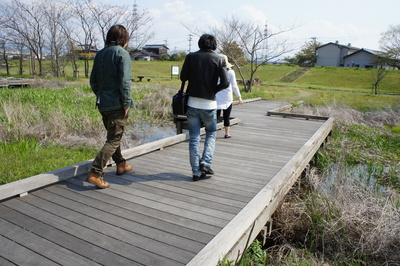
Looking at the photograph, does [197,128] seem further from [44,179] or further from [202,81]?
[44,179]

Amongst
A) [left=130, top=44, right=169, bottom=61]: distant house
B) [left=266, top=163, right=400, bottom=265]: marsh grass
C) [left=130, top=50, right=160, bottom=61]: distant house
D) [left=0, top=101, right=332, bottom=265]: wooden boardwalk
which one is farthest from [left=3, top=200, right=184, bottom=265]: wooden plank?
[left=130, top=44, right=169, bottom=61]: distant house

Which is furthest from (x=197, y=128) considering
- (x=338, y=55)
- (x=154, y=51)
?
(x=154, y=51)

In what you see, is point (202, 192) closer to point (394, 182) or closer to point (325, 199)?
point (325, 199)

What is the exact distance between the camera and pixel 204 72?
12.0ft

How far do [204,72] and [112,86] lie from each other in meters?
1.01

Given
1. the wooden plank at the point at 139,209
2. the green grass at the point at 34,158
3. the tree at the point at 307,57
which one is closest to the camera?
the wooden plank at the point at 139,209

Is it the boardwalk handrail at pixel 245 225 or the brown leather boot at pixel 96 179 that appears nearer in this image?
the boardwalk handrail at pixel 245 225

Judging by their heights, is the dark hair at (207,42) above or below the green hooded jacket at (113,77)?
above

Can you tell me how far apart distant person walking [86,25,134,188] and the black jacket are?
0.69 meters

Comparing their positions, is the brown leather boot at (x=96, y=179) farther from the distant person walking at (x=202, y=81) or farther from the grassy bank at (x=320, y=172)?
the grassy bank at (x=320, y=172)

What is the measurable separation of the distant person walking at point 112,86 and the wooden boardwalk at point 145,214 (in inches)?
17.0

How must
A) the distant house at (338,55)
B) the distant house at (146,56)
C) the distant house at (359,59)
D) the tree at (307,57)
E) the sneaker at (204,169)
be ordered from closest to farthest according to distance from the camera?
1. the sneaker at (204,169)
2. the distant house at (359,59)
3. the distant house at (338,55)
4. the tree at (307,57)
5. the distant house at (146,56)

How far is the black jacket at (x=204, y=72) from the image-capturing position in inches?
143

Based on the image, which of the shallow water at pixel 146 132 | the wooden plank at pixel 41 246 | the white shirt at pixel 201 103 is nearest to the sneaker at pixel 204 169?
the white shirt at pixel 201 103
